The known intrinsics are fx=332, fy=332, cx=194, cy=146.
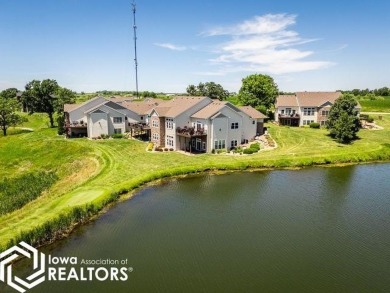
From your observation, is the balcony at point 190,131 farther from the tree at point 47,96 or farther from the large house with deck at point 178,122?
the tree at point 47,96

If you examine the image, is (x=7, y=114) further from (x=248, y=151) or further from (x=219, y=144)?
(x=248, y=151)

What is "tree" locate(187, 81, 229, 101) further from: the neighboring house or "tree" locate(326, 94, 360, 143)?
"tree" locate(326, 94, 360, 143)

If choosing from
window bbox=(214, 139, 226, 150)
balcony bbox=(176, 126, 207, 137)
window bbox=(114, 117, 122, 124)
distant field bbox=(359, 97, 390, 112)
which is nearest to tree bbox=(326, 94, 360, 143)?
window bbox=(214, 139, 226, 150)

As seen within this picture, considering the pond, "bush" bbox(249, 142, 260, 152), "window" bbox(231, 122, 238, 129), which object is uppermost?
"window" bbox(231, 122, 238, 129)

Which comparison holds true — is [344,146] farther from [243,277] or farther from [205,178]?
[243,277]

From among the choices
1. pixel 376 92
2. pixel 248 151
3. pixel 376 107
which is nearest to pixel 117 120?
pixel 248 151

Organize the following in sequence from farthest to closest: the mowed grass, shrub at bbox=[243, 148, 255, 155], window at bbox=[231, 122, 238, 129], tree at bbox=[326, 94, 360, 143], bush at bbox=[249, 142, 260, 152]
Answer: tree at bbox=[326, 94, 360, 143], window at bbox=[231, 122, 238, 129], bush at bbox=[249, 142, 260, 152], shrub at bbox=[243, 148, 255, 155], the mowed grass
